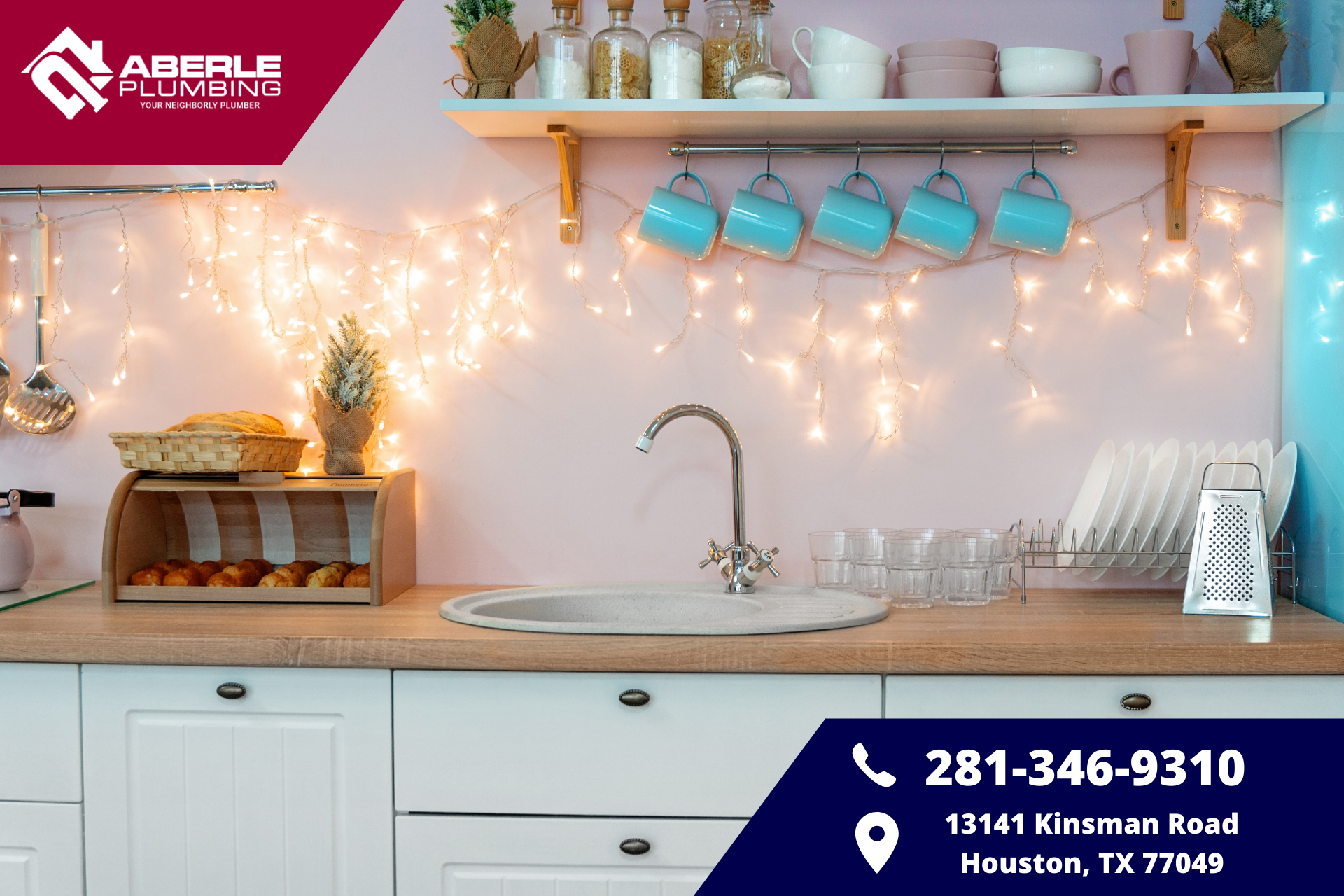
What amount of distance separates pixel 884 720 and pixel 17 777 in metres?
1.20

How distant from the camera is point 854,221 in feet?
6.19

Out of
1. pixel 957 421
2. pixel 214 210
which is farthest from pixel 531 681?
pixel 214 210

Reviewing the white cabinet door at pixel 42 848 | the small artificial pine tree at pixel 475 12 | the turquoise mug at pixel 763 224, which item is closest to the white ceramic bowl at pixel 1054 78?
the turquoise mug at pixel 763 224

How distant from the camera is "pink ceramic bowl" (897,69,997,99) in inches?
70.5

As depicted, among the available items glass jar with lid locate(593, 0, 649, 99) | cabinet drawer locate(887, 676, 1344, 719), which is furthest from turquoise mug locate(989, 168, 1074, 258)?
cabinet drawer locate(887, 676, 1344, 719)

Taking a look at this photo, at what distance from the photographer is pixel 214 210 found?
2.06 meters

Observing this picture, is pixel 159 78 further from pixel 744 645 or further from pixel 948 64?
pixel 744 645

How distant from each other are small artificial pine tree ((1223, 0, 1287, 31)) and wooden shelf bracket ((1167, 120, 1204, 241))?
0.17 metres

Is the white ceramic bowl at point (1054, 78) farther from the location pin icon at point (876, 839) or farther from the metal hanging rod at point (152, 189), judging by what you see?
the metal hanging rod at point (152, 189)

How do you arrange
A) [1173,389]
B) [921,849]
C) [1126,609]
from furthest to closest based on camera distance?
[1173,389]
[1126,609]
[921,849]

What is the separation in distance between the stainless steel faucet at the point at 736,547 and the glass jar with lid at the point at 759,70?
51cm

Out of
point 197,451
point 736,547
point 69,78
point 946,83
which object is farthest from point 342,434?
point 946,83

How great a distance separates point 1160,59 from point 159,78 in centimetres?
176

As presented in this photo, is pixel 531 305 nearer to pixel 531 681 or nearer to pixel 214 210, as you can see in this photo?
pixel 214 210
